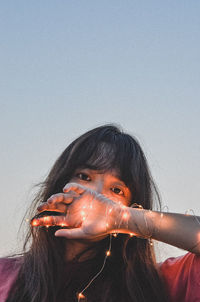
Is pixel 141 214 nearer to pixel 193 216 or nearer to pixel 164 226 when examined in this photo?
pixel 164 226

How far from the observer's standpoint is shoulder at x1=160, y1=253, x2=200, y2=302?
73.7 inches

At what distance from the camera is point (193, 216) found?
6.07 ft

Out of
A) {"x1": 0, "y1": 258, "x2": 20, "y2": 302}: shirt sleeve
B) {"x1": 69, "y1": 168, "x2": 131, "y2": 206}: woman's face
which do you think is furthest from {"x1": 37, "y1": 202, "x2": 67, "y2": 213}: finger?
{"x1": 0, "y1": 258, "x2": 20, "y2": 302}: shirt sleeve

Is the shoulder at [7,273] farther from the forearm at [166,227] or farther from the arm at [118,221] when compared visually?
the forearm at [166,227]

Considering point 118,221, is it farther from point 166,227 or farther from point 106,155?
point 106,155

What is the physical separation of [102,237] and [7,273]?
0.56m

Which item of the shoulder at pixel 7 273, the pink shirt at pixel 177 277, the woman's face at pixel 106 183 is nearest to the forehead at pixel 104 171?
the woman's face at pixel 106 183

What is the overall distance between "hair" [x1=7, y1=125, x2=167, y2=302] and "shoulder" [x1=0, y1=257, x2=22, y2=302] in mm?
30

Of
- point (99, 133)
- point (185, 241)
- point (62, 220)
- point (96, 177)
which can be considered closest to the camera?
point (185, 241)

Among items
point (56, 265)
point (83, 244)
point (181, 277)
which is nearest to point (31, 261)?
point (56, 265)

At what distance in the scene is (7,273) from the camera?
2.19m

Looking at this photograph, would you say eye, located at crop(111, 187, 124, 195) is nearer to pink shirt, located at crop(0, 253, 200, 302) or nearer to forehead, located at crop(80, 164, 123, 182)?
forehead, located at crop(80, 164, 123, 182)

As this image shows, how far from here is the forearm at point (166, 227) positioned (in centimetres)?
180

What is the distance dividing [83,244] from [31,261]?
0.30 meters
